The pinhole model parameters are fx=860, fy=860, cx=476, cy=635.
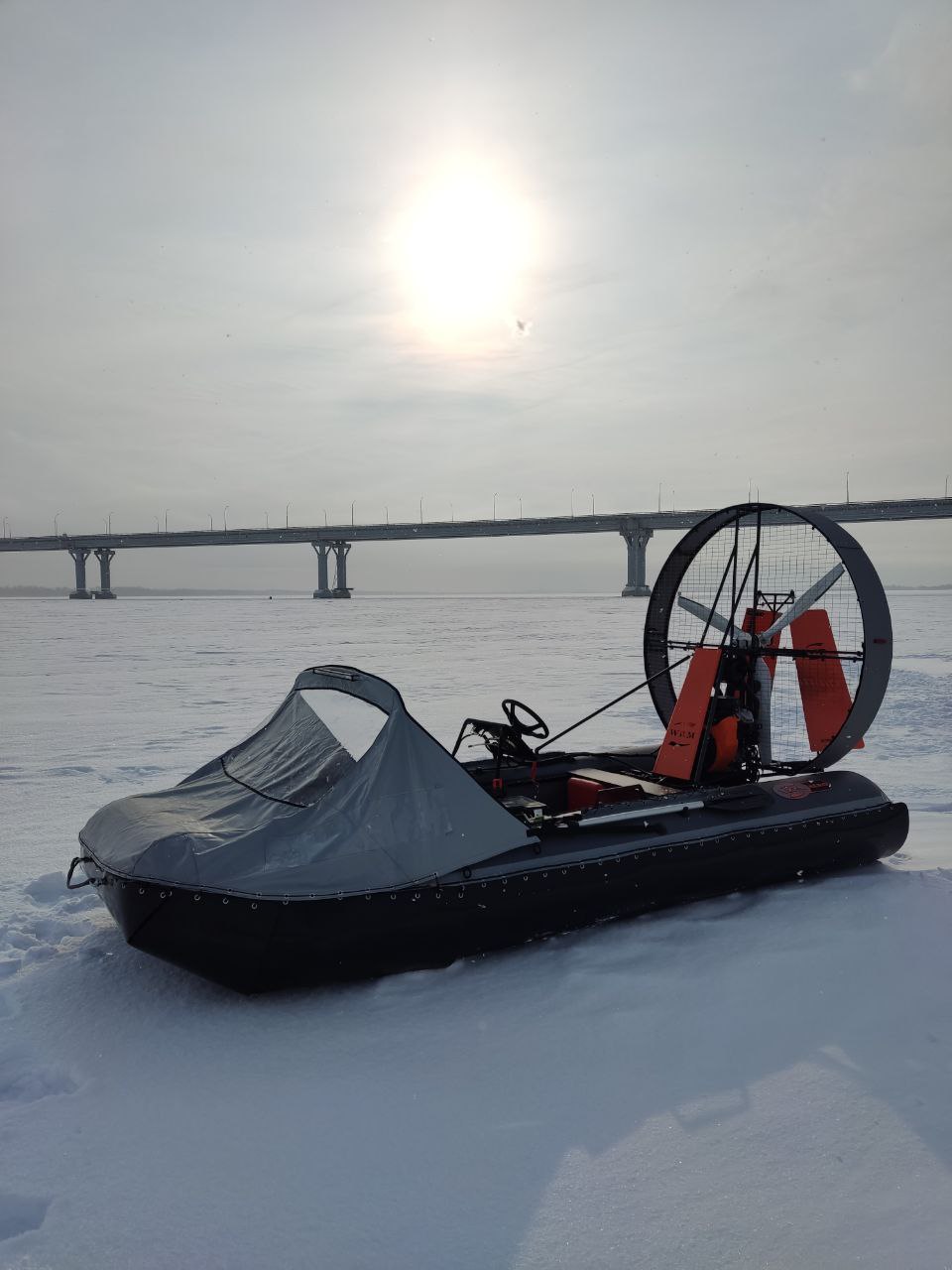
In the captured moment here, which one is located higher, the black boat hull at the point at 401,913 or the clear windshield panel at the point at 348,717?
the clear windshield panel at the point at 348,717

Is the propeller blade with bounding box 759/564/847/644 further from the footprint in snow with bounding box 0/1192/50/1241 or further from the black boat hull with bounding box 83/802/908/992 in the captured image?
the footprint in snow with bounding box 0/1192/50/1241

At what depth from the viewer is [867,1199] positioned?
220cm

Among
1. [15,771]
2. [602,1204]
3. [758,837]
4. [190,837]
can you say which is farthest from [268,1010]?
[15,771]

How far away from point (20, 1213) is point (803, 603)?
4.71m

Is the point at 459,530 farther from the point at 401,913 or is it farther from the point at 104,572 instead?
the point at 401,913

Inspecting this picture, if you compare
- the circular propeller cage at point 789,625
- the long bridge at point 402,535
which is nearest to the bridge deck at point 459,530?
the long bridge at point 402,535

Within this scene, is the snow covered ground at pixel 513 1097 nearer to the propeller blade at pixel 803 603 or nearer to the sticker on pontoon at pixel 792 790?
the sticker on pontoon at pixel 792 790

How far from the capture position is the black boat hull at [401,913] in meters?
3.08

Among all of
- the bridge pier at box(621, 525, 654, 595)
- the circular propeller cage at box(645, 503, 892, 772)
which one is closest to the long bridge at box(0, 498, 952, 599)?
the bridge pier at box(621, 525, 654, 595)

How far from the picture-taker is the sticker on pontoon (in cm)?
453

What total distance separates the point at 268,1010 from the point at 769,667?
11.7 ft

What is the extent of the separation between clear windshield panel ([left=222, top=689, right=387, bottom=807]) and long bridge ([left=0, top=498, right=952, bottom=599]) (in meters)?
53.3

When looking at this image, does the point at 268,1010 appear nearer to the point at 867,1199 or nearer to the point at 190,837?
the point at 190,837

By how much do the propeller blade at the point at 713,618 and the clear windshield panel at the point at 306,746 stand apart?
8.29 ft
